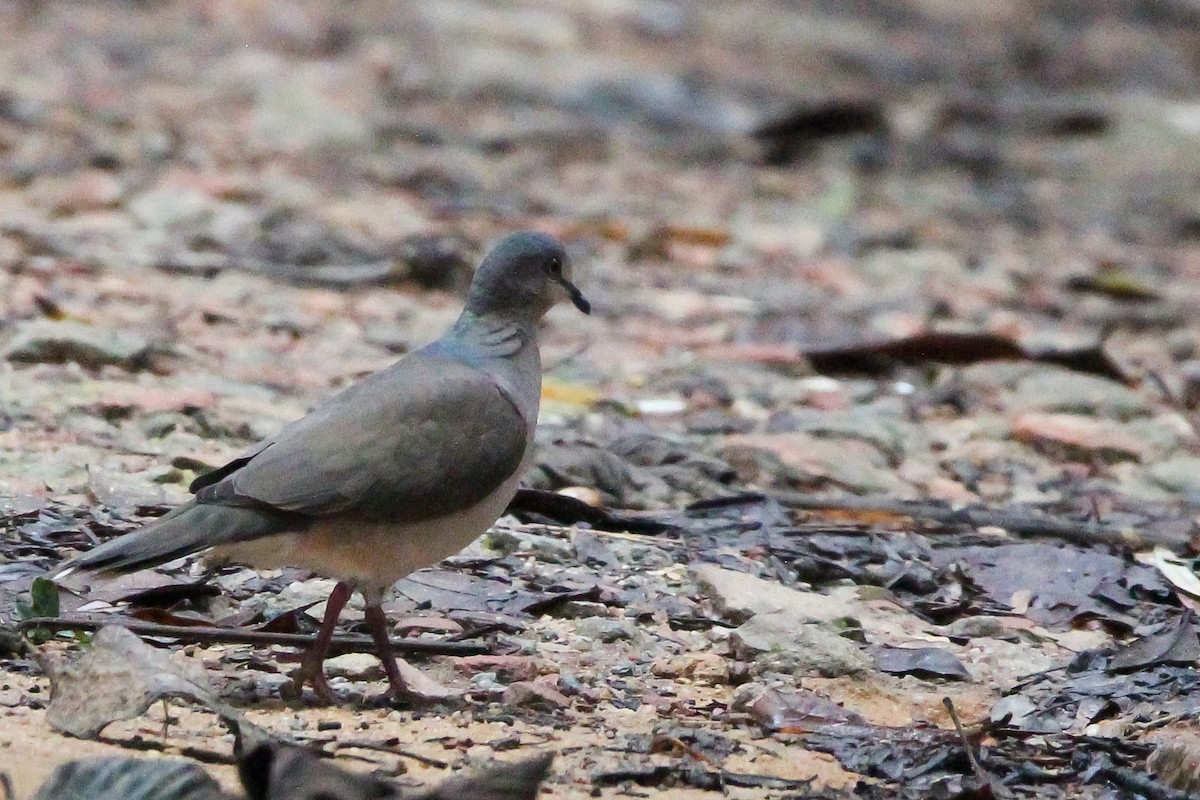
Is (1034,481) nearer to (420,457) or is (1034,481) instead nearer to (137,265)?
(420,457)

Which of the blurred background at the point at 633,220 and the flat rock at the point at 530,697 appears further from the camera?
the blurred background at the point at 633,220

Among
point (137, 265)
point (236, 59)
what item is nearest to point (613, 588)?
point (137, 265)

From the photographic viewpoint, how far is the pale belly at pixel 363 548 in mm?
4004

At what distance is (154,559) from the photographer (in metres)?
3.80

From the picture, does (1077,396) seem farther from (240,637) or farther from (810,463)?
(240,637)

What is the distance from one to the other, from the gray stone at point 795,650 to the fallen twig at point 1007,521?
129 centimetres

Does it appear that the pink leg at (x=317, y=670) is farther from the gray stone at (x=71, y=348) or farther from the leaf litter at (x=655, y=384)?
the gray stone at (x=71, y=348)

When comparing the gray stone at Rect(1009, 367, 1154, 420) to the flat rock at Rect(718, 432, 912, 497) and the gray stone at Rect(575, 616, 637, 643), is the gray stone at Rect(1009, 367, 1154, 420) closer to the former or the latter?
the flat rock at Rect(718, 432, 912, 497)

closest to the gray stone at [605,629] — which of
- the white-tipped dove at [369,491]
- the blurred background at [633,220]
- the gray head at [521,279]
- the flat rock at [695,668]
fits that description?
the flat rock at [695,668]

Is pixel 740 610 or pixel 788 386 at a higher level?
pixel 740 610

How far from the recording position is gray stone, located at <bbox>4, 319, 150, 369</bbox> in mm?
6250

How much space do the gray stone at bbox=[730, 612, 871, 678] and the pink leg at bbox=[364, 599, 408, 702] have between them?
0.80 meters

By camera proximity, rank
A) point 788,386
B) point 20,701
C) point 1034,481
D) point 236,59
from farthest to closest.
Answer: point 236,59, point 788,386, point 1034,481, point 20,701

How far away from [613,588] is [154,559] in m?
1.36
